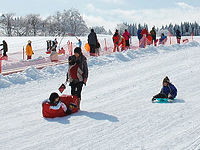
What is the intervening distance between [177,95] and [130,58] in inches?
335

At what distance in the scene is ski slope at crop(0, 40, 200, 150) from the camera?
4.44 m

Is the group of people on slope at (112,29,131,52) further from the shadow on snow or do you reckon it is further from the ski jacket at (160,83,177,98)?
the shadow on snow

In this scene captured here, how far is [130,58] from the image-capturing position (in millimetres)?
15859

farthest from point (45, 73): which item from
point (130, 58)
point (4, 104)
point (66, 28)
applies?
point (66, 28)

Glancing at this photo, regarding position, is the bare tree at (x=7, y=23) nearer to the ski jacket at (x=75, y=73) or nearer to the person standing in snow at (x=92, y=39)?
the person standing in snow at (x=92, y=39)

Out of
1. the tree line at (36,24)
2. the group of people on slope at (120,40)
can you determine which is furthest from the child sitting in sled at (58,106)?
the tree line at (36,24)

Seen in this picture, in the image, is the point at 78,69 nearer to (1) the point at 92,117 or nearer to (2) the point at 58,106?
(2) the point at 58,106

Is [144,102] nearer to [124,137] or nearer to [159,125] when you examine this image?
[159,125]

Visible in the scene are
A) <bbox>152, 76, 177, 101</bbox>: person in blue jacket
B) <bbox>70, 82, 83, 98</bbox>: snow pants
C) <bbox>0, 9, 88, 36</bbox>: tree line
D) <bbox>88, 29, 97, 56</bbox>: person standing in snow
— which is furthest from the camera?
<bbox>0, 9, 88, 36</bbox>: tree line

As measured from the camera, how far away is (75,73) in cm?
627

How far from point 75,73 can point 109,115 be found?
1190 mm

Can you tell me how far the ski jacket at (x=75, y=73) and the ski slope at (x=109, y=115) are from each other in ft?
2.56

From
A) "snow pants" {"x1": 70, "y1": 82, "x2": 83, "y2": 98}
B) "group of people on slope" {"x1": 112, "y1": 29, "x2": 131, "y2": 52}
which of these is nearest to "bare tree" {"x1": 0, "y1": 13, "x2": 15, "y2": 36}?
"group of people on slope" {"x1": 112, "y1": 29, "x2": 131, "y2": 52}

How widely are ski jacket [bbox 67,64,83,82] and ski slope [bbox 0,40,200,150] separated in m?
0.78
